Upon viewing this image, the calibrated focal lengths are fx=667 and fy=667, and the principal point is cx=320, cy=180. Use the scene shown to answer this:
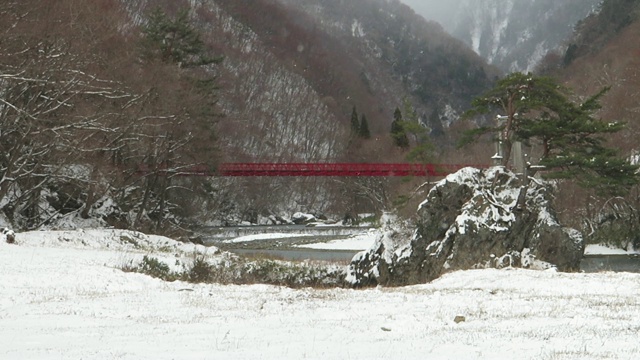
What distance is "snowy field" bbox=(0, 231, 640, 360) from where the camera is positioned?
645cm

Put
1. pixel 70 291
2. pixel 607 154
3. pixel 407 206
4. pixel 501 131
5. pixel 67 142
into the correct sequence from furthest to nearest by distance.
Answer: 1. pixel 407 206
2. pixel 67 142
3. pixel 501 131
4. pixel 607 154
5. pixel 70 291

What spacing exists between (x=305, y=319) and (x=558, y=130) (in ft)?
49.2

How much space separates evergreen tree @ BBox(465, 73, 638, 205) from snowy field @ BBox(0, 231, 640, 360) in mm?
7163

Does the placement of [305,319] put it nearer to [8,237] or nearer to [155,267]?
[155,267]

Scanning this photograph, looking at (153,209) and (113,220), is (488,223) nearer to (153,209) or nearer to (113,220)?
(113,220)

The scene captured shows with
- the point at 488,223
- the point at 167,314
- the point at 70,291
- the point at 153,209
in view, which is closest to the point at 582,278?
the point at 488,223

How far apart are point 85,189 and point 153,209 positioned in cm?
850

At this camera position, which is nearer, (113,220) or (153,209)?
(113,220)

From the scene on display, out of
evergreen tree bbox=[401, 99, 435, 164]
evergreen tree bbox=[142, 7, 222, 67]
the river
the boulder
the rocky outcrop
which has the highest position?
evergreen tree bbox=[142, 7, 222, 67]

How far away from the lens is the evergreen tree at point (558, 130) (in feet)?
66.2

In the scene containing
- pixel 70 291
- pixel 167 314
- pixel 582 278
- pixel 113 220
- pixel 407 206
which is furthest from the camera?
pixel 113 220

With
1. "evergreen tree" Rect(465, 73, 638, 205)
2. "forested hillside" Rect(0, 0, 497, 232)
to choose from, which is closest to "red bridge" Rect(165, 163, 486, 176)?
"forested hillside" Rect(0, 0, 497, 232)

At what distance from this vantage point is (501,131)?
22.2 m

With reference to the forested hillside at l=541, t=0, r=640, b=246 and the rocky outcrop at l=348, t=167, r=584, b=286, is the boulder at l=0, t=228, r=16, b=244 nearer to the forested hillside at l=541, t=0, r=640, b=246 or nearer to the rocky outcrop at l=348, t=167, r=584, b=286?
the rocky outcrop at l=348, t=167, r=584, b=286
